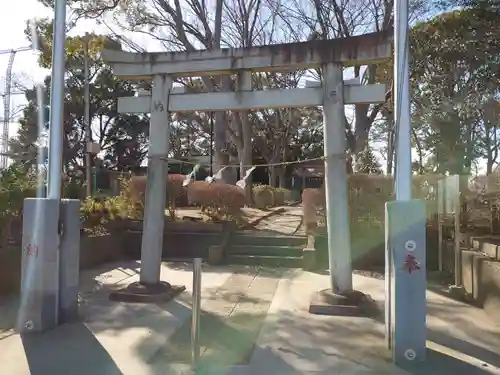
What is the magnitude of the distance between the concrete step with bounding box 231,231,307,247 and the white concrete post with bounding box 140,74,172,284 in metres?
5.21

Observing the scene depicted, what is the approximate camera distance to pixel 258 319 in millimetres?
7324

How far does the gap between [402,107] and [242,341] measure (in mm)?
3221

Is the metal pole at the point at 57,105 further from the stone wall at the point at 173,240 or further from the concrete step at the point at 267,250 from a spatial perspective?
the concrete step at the point at 267,250

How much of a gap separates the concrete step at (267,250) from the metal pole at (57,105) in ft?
22.5

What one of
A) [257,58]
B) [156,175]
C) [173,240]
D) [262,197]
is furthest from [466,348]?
[262,197]

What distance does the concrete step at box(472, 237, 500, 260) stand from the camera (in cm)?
817

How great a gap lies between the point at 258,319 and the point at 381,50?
13.7ft

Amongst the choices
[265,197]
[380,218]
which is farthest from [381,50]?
[265,197]

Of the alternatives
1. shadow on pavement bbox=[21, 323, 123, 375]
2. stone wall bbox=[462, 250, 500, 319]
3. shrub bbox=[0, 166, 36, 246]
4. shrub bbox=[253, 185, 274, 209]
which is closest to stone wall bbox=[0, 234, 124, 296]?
shrub bbox=[0, 166, 36, 246]

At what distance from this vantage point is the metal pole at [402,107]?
5.74 m

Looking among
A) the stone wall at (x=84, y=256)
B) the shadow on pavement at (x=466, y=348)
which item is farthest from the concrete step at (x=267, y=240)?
the shadow on pavement at (x=466, y=348)

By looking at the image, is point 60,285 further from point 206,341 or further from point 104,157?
point 104,157

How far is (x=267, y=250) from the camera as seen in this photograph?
517 inches

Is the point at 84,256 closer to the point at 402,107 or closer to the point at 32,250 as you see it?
the point at 32,250
